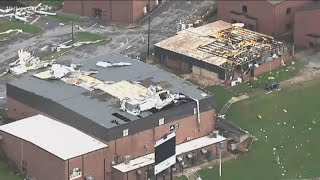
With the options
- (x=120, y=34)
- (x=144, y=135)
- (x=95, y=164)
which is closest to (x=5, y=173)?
(x=95, y=164)

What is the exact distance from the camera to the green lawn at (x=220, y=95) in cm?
6531

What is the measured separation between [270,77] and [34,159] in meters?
22.1

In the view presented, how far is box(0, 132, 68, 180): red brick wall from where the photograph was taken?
176 feet

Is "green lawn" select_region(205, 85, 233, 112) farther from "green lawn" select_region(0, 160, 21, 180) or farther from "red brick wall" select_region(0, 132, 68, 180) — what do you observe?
"green lawn" select_region(0, 160, 21, 180)

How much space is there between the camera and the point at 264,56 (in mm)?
71375

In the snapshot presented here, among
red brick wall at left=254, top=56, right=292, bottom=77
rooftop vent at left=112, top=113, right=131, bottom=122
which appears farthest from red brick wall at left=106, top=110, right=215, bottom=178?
red brick wall at left=254, top=56, right=292, bottom=77

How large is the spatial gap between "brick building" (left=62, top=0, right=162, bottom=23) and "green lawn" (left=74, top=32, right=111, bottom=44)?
14.3 feet

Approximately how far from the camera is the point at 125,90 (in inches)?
2371

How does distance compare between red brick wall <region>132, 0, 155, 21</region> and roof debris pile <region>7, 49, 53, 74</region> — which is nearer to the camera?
roof debris pile <region>7, 49, 53, 74</region>

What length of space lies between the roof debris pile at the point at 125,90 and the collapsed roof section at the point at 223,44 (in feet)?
27.1

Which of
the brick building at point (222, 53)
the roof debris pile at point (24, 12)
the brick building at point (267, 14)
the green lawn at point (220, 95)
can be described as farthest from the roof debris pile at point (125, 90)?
the roof debris pile at point (24, 12)

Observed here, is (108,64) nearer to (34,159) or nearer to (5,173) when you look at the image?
(34,159)

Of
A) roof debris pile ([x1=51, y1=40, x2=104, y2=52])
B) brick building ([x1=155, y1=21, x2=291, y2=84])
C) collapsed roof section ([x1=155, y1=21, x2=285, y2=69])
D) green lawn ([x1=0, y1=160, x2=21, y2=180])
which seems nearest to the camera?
green lawn ([x1=0, y1=160, x2=21, y2=180])

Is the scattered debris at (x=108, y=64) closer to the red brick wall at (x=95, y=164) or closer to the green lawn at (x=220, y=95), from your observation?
the green lawn at (x=220, y=95)
